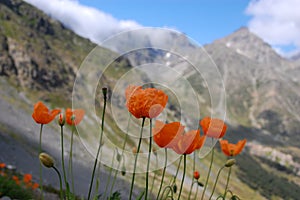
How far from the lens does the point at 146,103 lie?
2.41m

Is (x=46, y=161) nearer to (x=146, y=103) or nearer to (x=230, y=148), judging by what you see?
(x=146, y=103)

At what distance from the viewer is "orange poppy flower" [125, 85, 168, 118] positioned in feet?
7.89

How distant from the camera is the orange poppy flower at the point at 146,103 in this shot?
2.41m

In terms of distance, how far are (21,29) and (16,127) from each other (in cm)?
7934

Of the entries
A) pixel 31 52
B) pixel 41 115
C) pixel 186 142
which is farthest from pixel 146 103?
pixel 31 52

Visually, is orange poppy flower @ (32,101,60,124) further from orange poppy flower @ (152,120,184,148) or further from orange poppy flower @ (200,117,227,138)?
orange poppy flower @ (200,117,227,138)

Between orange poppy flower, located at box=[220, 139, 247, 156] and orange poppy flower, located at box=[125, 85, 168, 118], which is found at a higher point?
orange poppy flower, located at box=[125, 85, 168, 118]

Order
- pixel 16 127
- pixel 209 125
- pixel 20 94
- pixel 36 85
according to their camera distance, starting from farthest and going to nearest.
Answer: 1. pixel 36 85
2. pixel 20 94
3. pixel 16 127
4. pixel 209 125

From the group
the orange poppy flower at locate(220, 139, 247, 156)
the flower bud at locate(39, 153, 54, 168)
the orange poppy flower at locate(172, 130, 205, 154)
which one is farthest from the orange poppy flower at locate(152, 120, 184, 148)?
the orange poppy flower at locate(220, 139, 247, 156)

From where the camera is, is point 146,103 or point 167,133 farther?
point 167,133

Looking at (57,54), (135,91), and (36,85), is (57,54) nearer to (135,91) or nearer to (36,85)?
(36,85)

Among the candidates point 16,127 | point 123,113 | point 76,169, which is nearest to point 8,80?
point 16,127

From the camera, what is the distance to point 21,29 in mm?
159000

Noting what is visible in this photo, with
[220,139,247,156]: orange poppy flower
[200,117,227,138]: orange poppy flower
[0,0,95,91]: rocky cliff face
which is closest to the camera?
[200,117,227,138]: orange poppy flower
